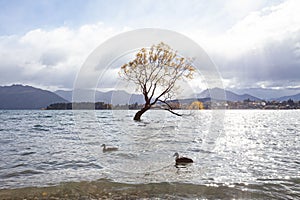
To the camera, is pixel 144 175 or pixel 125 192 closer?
pixel 125 192

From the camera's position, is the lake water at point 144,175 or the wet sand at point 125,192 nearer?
the wet sand at point 125,192

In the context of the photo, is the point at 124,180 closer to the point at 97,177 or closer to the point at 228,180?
the point at 97,177

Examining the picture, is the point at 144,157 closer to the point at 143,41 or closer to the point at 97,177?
the point at 97,177

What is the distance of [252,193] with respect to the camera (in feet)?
26.7

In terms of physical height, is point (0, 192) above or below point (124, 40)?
below

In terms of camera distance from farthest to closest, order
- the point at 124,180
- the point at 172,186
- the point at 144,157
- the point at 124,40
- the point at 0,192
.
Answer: the point at 144,157 → the point at 124,40 → the point at 124,180 → the point at 172,186 → the point at 0,192

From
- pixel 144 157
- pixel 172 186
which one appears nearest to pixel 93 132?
pixel 144 157

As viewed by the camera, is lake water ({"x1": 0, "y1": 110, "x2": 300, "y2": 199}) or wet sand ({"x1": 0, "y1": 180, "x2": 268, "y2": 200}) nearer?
wet sand ({"x1": 0, "y1": 180, "x2": 268, "y2": 200})

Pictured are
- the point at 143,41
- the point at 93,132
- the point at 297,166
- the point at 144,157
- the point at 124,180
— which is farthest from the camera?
the point at 93,132

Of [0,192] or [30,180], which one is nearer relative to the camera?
[0,192]

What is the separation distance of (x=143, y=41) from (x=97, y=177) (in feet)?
19.5

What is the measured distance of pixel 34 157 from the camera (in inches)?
522

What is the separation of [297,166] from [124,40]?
983cm

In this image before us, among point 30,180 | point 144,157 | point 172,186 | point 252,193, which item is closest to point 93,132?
point 144,157
